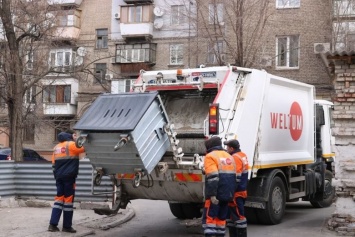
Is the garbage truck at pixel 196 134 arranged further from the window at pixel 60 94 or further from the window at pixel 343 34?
the window at pixel 60 94

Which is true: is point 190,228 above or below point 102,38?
below

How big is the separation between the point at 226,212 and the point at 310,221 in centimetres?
349

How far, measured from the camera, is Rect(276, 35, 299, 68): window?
26.7 meters

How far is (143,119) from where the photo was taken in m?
6.68

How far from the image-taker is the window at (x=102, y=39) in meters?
35.1

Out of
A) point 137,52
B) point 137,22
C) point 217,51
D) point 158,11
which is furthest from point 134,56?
point 217,51

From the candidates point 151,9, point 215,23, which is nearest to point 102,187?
point 215,23

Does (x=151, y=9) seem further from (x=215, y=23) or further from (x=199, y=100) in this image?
(x=199, y=100)

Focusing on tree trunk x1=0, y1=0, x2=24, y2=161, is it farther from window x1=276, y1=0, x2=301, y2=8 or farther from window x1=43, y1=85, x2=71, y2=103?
window x1=43, y1=85, x2=71, y2=103

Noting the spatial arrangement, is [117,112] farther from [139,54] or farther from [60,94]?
[60,94]

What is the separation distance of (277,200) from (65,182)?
3.70 meters

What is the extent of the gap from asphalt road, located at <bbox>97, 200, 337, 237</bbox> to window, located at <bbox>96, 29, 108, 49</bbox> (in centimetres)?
2525

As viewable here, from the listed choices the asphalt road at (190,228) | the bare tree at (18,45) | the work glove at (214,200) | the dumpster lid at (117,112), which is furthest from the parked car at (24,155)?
the work glove at (214,200)

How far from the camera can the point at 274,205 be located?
353 inches
